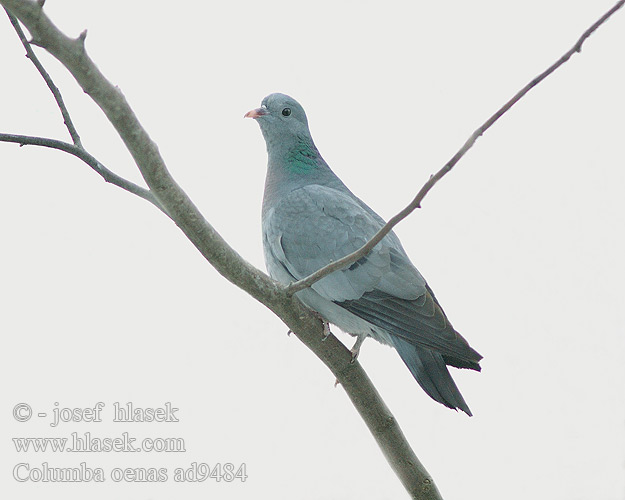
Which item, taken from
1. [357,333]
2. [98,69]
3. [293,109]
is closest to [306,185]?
[293,109]

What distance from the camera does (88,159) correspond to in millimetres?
2064

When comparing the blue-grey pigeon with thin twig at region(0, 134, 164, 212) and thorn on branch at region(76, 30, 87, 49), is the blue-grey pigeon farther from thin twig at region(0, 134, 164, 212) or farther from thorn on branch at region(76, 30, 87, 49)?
thorn on branch at region(76, 30, 87, 49)

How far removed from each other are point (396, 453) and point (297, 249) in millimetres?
863

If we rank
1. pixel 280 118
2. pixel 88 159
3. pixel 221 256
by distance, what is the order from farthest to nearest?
pixel 280 118, pixel 88 159, pixel 221 256

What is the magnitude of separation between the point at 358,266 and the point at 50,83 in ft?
3.90

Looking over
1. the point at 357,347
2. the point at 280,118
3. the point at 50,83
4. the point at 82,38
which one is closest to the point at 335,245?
the point at 357,347

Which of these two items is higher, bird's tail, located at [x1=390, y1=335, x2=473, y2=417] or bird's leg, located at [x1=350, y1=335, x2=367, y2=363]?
bird's leg, located at [x1=350, y1=335, x2=367, y2=363]

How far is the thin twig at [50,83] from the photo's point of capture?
1.98 metres

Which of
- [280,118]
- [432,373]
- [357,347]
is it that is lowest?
[432,373]

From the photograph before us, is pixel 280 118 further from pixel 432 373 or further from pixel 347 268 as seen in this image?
pixel 432 373

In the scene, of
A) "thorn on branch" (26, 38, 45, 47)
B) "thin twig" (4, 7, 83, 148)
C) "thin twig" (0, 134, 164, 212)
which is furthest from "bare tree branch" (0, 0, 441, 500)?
"thin twig" (4, 7, 83, 148)

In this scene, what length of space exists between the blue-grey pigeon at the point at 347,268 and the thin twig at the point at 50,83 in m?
0.99

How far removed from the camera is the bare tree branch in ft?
5.08

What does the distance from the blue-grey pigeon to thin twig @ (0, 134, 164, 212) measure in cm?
84
